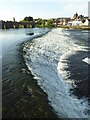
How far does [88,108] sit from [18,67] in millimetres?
8591

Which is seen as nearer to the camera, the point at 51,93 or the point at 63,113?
the point at 63,113

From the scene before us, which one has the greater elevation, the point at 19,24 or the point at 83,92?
the point at 19,24

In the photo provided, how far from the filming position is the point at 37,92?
13.4 m

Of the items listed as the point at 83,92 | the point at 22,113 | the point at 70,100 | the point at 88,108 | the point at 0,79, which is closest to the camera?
the point at 22,113

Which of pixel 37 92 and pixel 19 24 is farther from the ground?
pixel 19 24

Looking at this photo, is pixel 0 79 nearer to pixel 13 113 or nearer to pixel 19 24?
pixel 13 113

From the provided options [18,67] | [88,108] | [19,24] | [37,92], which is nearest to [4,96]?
[37,92]

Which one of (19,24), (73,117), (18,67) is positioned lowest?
(73,117)

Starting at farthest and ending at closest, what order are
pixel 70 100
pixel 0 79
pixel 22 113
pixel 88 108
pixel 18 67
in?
pixel 18 67
pixel 0 79
pixel 70 100
pixel 88 108
pixel 22 113

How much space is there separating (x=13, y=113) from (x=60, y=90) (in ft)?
15.8

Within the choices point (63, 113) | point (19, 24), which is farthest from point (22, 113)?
point (19, 24)

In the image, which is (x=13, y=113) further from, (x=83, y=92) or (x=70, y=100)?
(x=83, y=92)

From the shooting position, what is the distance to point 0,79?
16.2m

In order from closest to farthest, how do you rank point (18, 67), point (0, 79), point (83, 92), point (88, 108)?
point (88, 108)
point (83, 92)
point (0, 79)
point (18, 67)
